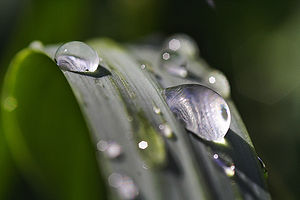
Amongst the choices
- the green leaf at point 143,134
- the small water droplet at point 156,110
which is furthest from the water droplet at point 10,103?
the small water droplet at point 156,110

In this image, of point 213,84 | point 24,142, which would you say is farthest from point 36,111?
point 213,84

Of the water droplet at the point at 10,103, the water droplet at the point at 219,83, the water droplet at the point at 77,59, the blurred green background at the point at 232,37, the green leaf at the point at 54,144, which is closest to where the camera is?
the water droplet at the point at 77,59

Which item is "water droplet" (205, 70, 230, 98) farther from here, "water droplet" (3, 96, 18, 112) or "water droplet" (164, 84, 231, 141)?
"water droplet" (3, 96, 18, 112)

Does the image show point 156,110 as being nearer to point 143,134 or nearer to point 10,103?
point 143,134

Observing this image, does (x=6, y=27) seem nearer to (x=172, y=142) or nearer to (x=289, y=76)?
(x=289, y=76)

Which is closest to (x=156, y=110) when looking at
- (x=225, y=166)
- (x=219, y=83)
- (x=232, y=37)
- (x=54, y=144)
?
(x=225, y=166)

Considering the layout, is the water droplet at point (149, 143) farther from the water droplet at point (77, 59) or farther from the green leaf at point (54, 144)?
the green leaf at point (54, 144)
